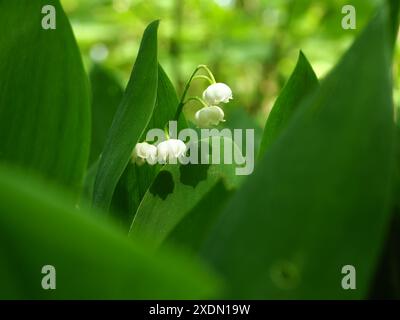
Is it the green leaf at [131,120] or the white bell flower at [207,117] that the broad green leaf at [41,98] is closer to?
the green leaf at [131,120]

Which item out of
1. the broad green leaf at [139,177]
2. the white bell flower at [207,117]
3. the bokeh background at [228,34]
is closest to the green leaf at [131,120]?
the broad green leaf at [139,177]

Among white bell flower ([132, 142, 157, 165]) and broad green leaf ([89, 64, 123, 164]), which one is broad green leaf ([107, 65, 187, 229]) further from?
broad green leaf ([89, 64, 123, 164])

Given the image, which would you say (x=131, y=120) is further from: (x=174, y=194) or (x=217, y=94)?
(x=217, y=94)

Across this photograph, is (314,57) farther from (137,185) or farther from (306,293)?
(306,293)

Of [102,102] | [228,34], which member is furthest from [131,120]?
[228,34]

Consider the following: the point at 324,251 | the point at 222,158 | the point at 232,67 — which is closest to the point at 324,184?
the point at 324,251

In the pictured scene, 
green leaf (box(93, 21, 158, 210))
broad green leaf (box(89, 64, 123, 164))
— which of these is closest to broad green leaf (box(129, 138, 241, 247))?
green leaf (box(93, 21, 158, 210))
